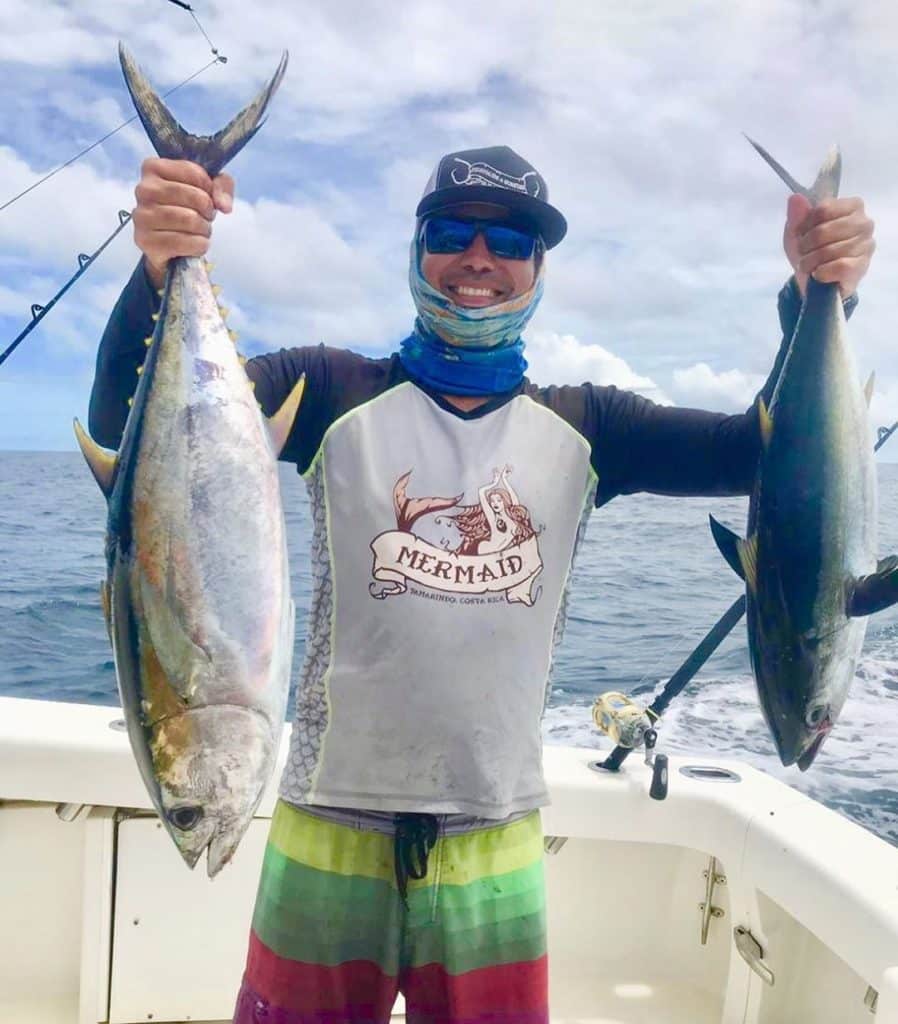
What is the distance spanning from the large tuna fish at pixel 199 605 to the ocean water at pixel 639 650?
0.96 meters

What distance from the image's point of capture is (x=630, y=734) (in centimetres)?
279

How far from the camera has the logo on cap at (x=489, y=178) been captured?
1870mm

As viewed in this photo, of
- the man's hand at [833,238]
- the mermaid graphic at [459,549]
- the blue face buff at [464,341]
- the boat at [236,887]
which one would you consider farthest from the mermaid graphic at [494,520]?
the boat at [236,887]

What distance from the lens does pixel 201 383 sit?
1520 mm

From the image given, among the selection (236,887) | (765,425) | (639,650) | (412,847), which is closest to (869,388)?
(765,425)

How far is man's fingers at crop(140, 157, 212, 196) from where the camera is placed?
56.7 inches

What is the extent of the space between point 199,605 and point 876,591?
1.03 metres

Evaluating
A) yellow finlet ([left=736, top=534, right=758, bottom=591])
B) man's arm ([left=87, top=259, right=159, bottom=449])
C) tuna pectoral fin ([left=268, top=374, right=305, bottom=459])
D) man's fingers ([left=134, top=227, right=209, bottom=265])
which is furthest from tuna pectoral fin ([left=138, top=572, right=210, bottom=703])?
yellow finlet ([left=736, top=534, right=758, bottom=591])

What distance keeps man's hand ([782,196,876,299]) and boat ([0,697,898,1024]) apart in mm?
1515

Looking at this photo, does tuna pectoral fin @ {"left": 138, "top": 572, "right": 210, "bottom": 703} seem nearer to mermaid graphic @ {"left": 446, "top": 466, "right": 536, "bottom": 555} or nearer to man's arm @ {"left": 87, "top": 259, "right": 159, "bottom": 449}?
man's arm @ {"left": 87, "top": 259, "right": 159, "bottom": 449}

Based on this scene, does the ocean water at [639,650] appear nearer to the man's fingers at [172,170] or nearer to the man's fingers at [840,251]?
the man's fingers at [172,170]

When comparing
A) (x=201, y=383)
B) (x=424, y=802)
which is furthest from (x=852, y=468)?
(x=201, y=383)

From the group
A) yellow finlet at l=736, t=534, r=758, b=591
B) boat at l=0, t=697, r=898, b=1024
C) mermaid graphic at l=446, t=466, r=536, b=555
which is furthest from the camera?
boat at l=0, t=697, r=898, b=1024

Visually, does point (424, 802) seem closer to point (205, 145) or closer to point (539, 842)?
point (539, 842)
